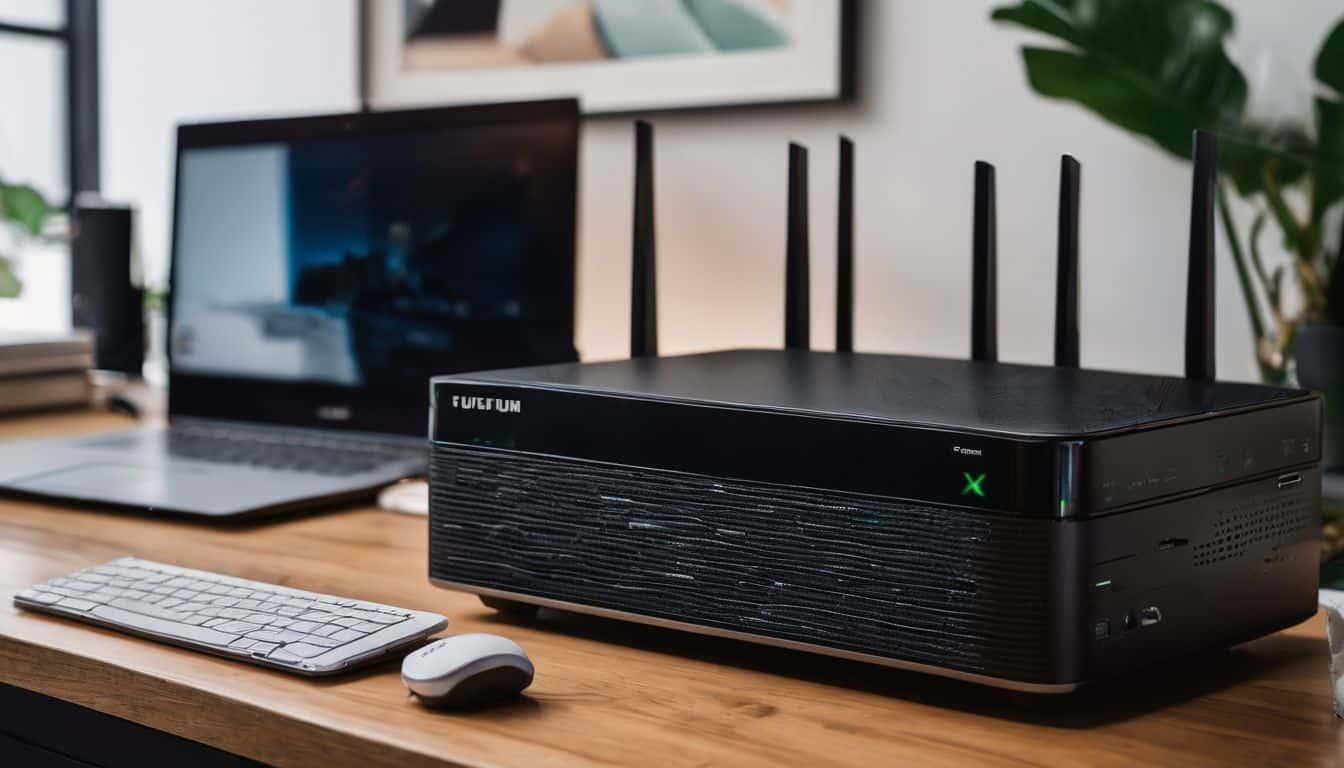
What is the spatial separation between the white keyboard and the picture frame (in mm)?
774

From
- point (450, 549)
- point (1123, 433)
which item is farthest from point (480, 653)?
point (1123, 433)

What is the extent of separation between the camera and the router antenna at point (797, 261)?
1157 mm

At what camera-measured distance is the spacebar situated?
0.76 meters

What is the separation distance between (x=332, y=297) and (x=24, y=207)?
79 centimetres

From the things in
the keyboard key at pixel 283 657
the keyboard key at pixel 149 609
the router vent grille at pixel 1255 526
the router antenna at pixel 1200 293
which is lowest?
the keyboard key at pixel 283 657

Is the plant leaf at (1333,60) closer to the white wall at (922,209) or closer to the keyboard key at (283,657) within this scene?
the white wall at (922,209)

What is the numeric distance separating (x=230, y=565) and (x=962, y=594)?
585 mm

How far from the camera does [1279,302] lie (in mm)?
1164

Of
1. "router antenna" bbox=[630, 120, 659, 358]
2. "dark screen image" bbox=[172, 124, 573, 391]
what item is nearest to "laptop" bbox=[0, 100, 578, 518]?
"dark screen image" bbox=[172, 124, 573, 391]

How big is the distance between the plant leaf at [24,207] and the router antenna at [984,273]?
4.90 feet

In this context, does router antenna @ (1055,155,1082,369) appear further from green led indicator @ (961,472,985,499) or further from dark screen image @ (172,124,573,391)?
dark screen image @ (172,124,573,391)

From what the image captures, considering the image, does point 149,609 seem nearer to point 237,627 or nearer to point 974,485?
point 237,627

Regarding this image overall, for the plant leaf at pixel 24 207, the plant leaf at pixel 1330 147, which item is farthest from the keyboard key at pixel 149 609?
the plant leaf at pixel 24 207

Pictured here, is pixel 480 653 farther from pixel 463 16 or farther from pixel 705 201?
pixel 463 16
